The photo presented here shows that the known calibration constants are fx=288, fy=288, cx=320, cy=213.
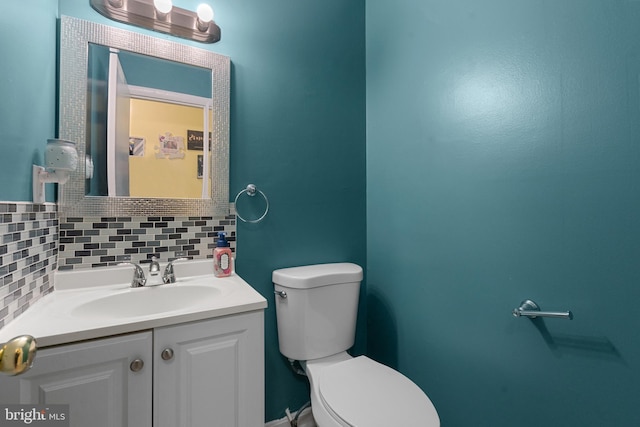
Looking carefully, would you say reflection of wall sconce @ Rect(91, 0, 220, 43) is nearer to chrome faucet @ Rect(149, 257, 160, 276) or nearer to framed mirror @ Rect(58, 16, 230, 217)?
framed mirror @ Rect(58, 16, 230, 217)

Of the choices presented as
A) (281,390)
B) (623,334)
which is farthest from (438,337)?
(281,390)

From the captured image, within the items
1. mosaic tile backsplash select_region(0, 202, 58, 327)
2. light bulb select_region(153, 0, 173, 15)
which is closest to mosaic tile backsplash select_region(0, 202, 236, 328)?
mosaic tile backsplash select_region(0, 202, 58, 327)

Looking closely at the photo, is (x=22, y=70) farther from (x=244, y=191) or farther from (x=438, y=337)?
(x=438, y=337)

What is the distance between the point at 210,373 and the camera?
2.90ft

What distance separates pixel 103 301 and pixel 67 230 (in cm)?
31

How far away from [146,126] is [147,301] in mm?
701

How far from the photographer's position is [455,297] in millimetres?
1227

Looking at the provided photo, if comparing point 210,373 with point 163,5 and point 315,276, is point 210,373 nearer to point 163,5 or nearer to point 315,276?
point 315,276

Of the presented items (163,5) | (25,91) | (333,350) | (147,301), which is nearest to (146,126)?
(25,91)

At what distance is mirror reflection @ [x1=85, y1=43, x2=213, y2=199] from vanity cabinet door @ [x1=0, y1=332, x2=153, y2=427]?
622 millimetres

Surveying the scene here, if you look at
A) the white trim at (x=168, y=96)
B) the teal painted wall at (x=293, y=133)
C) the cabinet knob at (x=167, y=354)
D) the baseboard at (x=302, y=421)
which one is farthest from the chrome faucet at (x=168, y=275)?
the baseboard at (x=302, y=421)

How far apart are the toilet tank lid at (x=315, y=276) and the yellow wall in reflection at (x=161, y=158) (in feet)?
1.74

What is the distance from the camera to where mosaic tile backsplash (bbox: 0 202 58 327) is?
73cm

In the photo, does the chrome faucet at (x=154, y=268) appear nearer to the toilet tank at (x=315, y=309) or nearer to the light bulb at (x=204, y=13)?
the toilet tank at (x=315, y=309)
